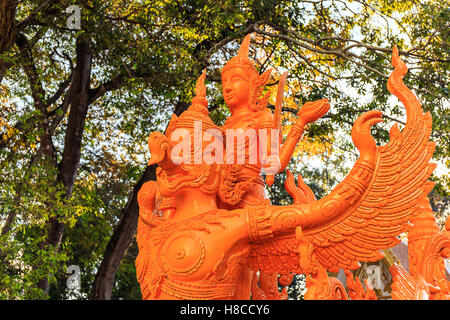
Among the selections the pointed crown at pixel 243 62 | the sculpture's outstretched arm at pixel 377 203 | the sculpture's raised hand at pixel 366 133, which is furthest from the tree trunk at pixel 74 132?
the sculpture's raised hand at pixel 366 133

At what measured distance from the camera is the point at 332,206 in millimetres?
1959

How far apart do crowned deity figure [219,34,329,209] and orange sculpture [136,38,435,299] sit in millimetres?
19

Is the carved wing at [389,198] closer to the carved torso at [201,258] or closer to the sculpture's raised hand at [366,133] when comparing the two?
the sculpture's raised hand at [366,133]

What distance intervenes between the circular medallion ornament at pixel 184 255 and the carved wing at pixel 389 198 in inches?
20.1

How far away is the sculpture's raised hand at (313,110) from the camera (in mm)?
2142

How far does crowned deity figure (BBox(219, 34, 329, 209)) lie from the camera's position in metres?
2.20

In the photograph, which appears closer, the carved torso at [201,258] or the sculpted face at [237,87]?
the carved torso at [201,258]

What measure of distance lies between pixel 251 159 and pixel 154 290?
0.74 metres

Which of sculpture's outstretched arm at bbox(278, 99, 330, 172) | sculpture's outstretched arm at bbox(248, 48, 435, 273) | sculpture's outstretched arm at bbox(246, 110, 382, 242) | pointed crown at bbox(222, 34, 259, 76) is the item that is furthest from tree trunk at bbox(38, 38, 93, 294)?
sculpture's outstretched arm at bbox(248, 48, 435, 273)

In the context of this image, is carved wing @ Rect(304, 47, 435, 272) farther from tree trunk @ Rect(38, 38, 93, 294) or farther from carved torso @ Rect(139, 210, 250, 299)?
tree trunk @ Rect(38, 38, 93, 294)

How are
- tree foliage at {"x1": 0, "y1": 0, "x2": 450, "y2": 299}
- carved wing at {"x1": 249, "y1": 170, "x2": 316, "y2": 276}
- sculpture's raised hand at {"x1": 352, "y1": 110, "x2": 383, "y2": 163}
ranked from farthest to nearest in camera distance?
tree foliage at {"x1": 0, "y1": 0, "x2": 450, "y2": 299}, carved wing at {"x1": 249, "y1": 170, "x2": 316, "y2": 276}, sculpture's raised hand at {"x1": 352, "y1": 110, "x2": 383, "y2": 163}

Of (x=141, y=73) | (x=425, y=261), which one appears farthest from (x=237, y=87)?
(x=141, y=73)

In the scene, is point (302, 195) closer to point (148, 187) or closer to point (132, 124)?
point (148, 187)

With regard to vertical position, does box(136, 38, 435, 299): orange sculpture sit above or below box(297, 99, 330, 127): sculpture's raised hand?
below
